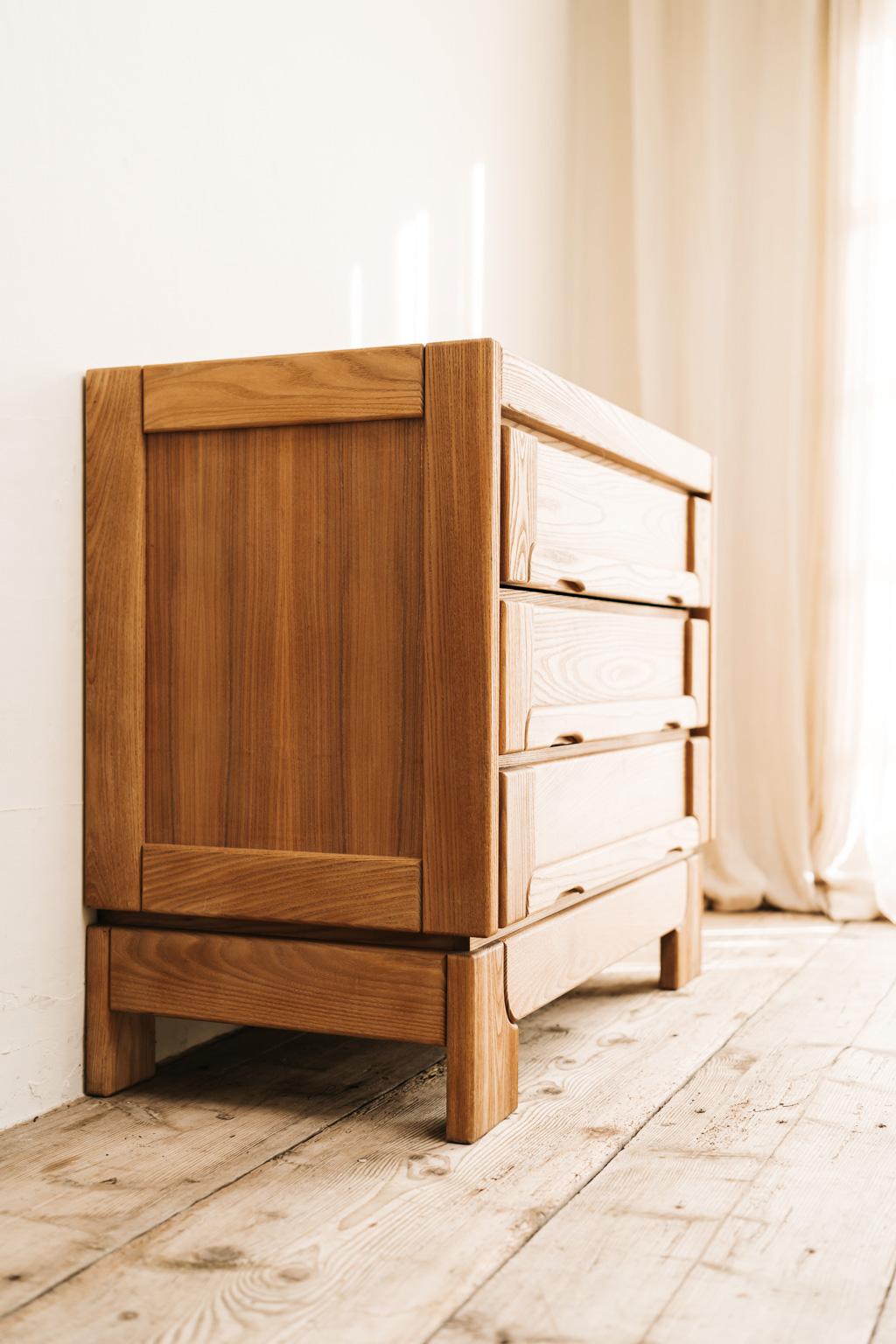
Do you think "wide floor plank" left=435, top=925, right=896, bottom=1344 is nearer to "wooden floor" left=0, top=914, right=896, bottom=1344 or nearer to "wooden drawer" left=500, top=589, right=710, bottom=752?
"wooden floor" left=0, top=914, right=896, bottom=1344

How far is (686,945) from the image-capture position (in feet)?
6.48

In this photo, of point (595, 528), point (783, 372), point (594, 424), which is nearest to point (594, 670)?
point (595, 528)

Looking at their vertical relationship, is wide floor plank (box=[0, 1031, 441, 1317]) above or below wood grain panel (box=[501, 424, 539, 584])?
below

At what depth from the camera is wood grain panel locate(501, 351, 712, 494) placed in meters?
1.35

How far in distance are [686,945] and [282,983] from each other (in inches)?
Result: 31.9

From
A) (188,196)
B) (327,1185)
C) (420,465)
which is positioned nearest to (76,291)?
(188,196)

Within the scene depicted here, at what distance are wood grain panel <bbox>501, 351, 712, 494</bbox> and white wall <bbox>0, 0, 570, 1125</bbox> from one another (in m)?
0.45

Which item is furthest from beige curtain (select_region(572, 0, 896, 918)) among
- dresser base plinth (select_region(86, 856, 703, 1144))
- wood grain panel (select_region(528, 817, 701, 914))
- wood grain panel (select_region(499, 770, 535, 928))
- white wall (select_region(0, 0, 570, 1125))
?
wood grain panel (select_region(499, 770, 535, 928))

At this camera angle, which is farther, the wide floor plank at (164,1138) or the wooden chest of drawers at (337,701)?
the wooden chest of drawers at (337,701)

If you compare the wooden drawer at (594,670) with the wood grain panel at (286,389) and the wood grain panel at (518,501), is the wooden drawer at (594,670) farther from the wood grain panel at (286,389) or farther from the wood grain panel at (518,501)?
the wood grain panel at (286,389)

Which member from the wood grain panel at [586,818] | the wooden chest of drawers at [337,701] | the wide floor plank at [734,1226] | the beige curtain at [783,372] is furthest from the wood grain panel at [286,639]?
the beige curtain at [783,372]

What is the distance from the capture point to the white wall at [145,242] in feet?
4.39

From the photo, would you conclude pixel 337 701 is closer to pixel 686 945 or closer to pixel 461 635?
pixel 461 635

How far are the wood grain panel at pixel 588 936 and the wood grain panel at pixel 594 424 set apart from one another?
53 centimetres
